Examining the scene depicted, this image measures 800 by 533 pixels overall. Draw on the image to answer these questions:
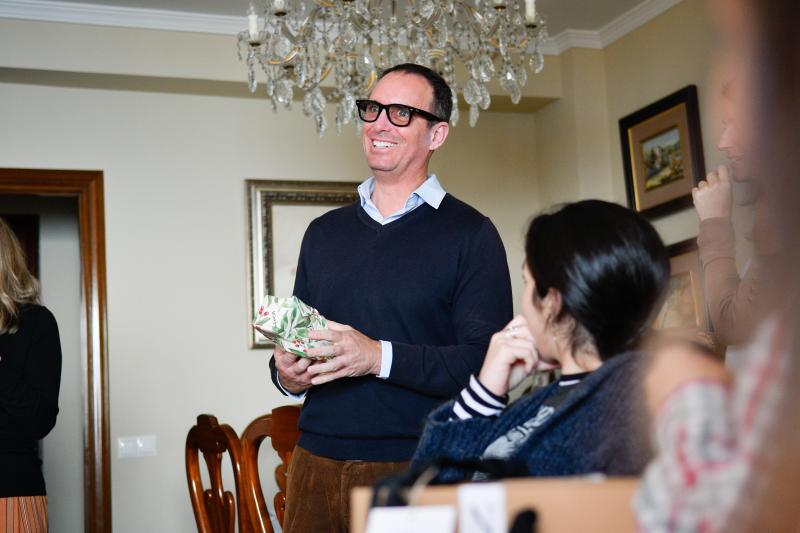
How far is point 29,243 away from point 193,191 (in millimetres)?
1532

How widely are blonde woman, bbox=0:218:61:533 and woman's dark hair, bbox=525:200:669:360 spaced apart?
65.6 inches

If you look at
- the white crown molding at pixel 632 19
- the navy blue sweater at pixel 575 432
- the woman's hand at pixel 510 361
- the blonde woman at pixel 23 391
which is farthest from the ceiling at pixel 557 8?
the navy blue sweater at pixel 575 432

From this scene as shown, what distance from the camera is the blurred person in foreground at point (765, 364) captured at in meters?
0.43

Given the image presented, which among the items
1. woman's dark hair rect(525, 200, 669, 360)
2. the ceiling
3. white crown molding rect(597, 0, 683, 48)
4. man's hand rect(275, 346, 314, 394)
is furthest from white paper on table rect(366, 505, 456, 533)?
white crown molding rect(597, 0, 683, 48)

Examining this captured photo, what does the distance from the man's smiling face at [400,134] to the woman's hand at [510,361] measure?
0.74 metres

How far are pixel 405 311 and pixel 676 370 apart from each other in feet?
3.77

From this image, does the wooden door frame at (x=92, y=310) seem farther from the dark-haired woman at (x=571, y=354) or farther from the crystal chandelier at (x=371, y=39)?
the dark-haired woman at (x=571, y=354)

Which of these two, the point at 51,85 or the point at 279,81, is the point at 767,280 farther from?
the point at 51,85

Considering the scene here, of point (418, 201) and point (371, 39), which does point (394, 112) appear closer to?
point (418, 201)

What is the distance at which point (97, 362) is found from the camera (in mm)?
4070

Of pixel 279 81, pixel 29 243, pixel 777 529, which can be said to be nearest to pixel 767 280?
pixel 777 529

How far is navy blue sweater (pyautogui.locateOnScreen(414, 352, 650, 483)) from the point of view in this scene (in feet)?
2.79

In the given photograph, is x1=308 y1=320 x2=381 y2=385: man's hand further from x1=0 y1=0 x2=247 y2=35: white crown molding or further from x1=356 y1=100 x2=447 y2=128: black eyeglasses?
x1=0 y1=0 x2=247 y2=35: white crown molding

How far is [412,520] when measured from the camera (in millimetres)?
642
